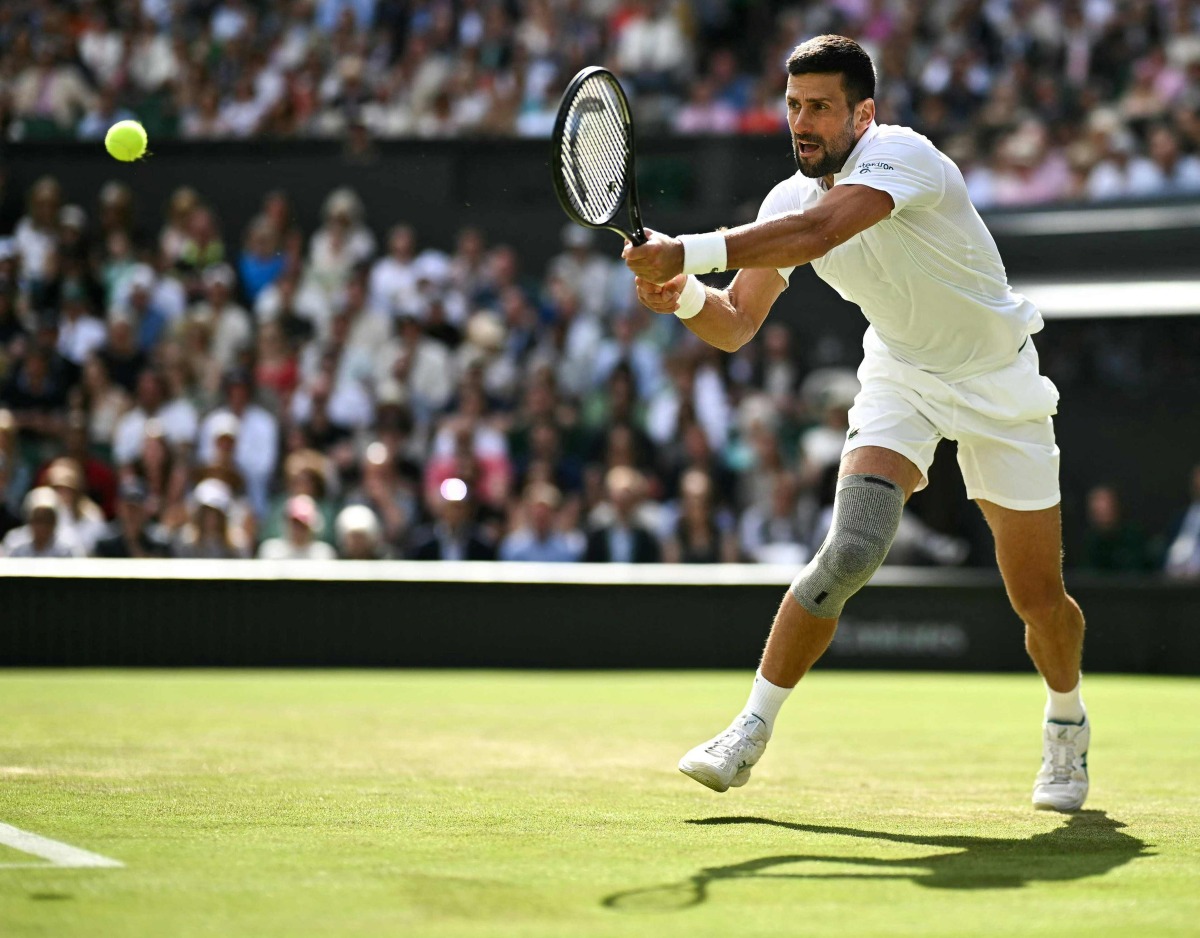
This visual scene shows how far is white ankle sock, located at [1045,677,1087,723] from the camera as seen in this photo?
5719mm

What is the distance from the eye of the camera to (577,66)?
55.1ft

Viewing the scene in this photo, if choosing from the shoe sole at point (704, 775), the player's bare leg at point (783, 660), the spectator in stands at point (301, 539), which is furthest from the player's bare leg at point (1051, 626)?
the spectator in stands at point (301, 539)

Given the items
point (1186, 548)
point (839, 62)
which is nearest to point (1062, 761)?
point (839, 62)

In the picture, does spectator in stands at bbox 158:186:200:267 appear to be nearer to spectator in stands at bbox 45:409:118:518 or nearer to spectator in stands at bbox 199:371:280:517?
spectator in stands at bbox 199:371:280:517

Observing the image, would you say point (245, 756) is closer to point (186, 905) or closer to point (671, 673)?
point (186, 905)

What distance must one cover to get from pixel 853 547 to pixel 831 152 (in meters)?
1.21

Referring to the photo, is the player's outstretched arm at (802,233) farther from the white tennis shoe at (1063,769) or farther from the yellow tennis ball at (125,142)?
the yellow tennis ball at (125,142)

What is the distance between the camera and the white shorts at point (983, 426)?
5.52 metres

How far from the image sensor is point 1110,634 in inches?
485

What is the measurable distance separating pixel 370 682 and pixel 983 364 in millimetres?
6286

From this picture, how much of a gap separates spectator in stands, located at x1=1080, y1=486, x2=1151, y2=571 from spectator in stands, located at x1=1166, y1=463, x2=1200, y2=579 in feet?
0.72

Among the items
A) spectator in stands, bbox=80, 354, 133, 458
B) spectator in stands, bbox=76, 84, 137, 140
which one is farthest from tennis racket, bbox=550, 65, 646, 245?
spectator in stands, bbox=76, 84, 137, 140

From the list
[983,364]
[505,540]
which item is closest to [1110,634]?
[505,540]

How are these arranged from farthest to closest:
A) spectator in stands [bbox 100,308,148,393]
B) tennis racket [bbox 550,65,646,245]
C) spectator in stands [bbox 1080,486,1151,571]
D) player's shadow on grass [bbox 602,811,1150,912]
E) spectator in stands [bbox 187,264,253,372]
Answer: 1. spectator in stands [bbox 187,264,253,372]
2. spectator in stands [bbox 100,308,148,393]
3. spectator in stands [bbox 1080,486,1151,571]
4. tennis racket [bbox 550,65,646,245]
5. player's shadow on grass [bbox 602,811,1150,912]
